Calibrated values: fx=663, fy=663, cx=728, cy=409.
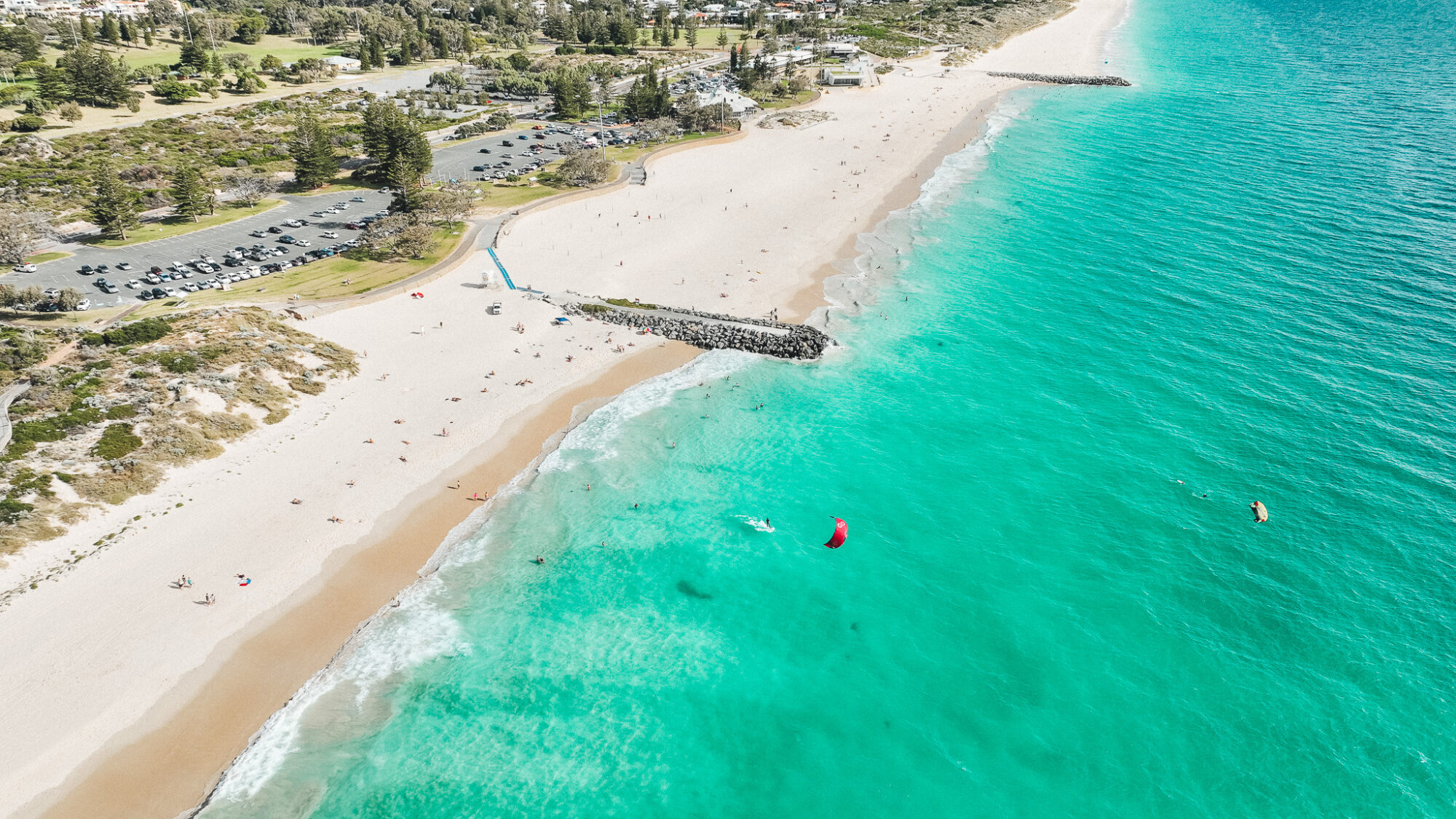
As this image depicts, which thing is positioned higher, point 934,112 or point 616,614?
point 934,112

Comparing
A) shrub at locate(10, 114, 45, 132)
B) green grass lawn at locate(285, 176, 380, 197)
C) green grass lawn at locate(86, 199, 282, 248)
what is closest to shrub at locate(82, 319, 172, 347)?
green grass lawn at locate(86, 199, 282, 248)

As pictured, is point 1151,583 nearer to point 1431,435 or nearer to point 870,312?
point 1431,435

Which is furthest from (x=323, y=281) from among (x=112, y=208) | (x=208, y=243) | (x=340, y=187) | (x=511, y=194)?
(x=340, y=187)

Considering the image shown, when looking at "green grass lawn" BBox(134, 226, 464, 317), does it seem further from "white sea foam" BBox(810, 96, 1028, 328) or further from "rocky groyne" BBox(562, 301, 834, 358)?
"white sea foam" BBox(810, 96, 1028, 328)

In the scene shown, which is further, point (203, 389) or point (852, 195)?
point (852, 195)

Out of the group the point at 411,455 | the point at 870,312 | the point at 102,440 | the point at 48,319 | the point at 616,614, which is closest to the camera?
the point at 616,614

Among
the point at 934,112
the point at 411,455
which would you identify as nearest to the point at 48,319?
the point at 411,455
